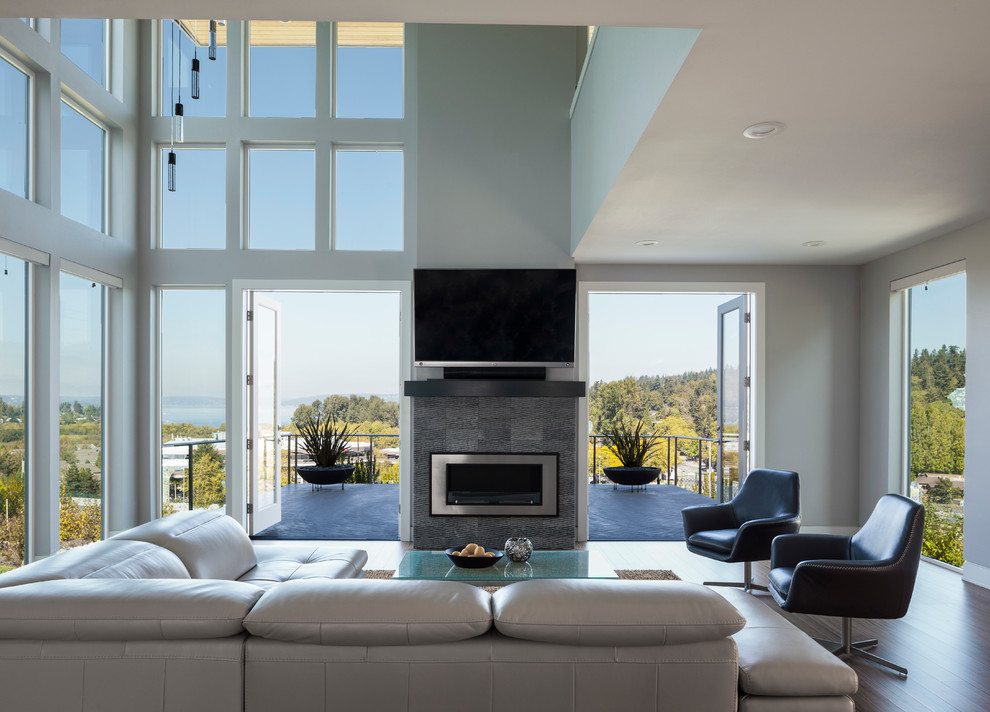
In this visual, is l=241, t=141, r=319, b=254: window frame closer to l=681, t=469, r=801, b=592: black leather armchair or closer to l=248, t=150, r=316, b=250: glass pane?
l=248, t=150, r=316, b=250: glass pane

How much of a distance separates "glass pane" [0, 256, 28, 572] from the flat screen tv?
2.76 metres

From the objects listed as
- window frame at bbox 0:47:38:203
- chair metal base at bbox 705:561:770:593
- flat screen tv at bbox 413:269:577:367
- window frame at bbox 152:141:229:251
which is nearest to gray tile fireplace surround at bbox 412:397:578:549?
flat screen tv at bbox 413:269:577:367

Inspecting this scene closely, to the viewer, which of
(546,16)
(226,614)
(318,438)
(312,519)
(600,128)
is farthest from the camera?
(318,438)

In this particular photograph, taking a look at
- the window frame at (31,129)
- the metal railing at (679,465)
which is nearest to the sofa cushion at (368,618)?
the window frame at (31,129)

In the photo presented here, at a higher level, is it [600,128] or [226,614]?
[600,128]

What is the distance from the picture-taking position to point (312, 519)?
730 cm

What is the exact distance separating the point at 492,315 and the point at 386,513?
2.89m

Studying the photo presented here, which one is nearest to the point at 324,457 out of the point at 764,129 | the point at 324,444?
the point at 324,444

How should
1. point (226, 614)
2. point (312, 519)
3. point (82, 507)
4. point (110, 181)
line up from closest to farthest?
point (226, 614)
point (82, 507)
point (110, 181)
point (312, 519)

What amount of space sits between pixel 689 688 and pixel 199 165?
19.8 feet

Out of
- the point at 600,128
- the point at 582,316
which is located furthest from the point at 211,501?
the point at 600,128

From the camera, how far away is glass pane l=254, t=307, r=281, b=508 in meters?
6.34

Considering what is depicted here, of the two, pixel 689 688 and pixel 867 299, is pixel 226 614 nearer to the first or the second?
pixel 689 688

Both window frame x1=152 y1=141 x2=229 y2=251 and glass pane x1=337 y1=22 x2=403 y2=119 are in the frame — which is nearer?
window frame x1=152 y1=141 x2=229 y2=251
